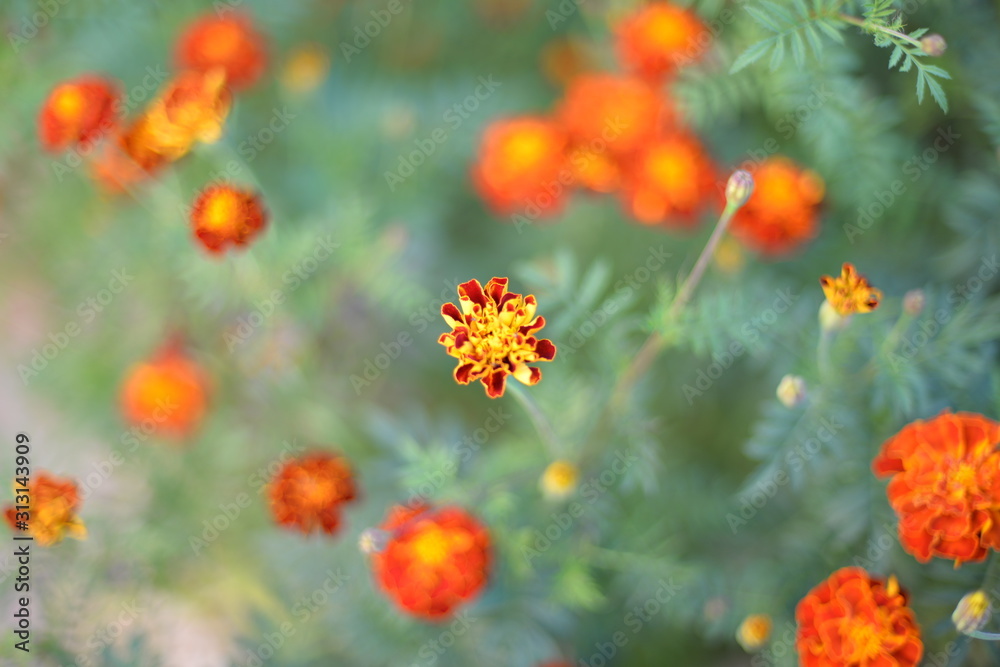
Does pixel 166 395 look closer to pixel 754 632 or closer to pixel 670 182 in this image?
pixel 670 182

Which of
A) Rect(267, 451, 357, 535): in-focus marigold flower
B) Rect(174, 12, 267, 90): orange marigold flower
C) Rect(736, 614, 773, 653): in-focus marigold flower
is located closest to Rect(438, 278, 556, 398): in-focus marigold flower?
Rect(267, 451, 357, 535): in-focus marigold flower

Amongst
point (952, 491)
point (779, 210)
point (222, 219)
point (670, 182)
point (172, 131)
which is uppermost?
point (172, 131)

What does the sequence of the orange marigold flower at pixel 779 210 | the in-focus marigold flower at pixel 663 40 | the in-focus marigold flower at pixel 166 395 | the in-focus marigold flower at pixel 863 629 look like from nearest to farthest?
the in-focus marigold flower at pixel 863 629, the orange marigold flower at pixel 779 210, the in-focus marigold flower at pixel 663 40, the in-focus marigold flower at pixel 166 395

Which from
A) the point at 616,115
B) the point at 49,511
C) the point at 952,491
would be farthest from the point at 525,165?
the point at 49,511

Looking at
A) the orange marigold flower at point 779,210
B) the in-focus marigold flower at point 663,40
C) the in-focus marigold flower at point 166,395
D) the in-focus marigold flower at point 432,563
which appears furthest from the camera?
the in-focus marigold flower at point 166,395

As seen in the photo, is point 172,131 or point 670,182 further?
point 670,182

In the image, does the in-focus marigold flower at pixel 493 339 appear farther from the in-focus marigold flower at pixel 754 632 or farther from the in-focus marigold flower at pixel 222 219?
the in-focus marigold flower at pixel 754 632

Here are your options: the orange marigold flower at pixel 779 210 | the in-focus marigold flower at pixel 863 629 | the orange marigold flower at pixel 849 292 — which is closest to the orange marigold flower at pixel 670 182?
the orange marigold flower at pixel 779 210

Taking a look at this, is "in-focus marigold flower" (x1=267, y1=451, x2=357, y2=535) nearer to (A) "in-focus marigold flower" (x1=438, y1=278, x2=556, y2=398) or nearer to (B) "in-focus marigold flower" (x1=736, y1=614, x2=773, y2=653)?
(A) "in-focus marigold flower" (x1=438, y1=278, x2=556, y2=398)
